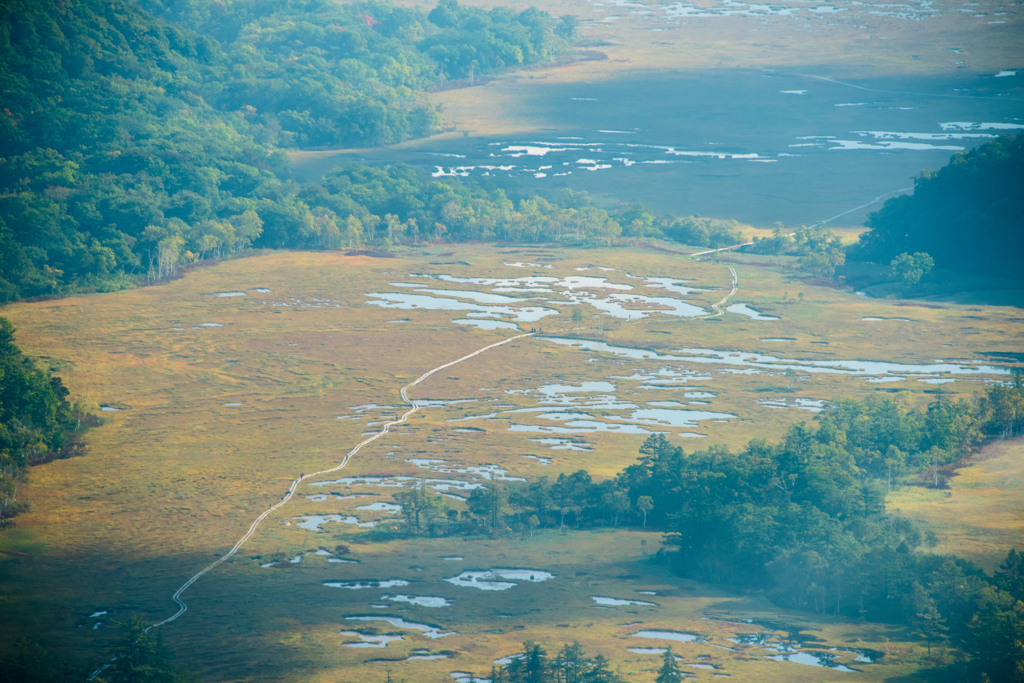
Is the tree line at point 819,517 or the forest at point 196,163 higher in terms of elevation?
the forest at point 196,163

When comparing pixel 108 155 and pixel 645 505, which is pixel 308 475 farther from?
pixel 108 155

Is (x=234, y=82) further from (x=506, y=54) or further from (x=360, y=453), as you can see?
(x=360, y=453)

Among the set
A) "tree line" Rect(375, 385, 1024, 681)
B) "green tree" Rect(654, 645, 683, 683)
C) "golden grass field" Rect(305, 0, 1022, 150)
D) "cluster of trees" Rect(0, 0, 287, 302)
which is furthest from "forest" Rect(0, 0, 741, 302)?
"green tree" Rect(654, 645, 683, 683)

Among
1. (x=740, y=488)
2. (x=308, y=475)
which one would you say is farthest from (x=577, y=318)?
(x=740, y=488)

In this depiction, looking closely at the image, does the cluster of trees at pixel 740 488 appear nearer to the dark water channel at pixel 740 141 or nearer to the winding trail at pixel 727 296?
the winding trail at pixel 727 296

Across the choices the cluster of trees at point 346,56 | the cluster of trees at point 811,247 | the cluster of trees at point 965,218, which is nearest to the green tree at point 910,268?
the cluster of trees at point 965,218

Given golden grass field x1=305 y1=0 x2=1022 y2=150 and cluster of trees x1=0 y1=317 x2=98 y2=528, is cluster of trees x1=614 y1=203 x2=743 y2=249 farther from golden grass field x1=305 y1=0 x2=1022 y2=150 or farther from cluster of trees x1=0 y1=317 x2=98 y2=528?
cluster of trees x1=0 y1=317 x2=98 y2=528
